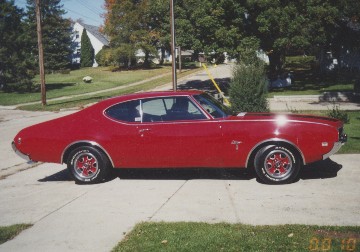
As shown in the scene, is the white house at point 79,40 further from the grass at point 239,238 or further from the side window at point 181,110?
the grass at point 239,238

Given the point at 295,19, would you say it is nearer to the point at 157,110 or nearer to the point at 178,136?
the point at 157,110

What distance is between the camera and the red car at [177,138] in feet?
20.7

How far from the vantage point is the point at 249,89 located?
1192 cm

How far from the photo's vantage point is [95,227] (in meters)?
4.95

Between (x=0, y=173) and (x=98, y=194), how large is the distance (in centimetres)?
328

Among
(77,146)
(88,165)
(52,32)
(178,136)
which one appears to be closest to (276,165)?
(178,136)

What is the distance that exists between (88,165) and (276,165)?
335 centimetres

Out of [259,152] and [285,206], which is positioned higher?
[259,152]

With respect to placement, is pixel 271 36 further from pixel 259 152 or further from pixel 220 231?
pixel 220 231

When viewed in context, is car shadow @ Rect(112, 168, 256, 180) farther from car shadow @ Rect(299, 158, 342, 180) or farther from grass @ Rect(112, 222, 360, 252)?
grass @ Rect(112, 222, 360, 252)

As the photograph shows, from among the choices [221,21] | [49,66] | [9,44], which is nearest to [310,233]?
[221,21]

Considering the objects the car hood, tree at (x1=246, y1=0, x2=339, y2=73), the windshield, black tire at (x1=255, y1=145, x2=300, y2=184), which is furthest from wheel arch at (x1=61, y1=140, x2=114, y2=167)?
tree at (x1=246, y1=0, x2=339, y2=73)

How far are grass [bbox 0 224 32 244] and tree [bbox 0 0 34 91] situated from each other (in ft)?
101

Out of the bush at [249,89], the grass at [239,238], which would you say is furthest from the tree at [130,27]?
the grass at [239,238]
